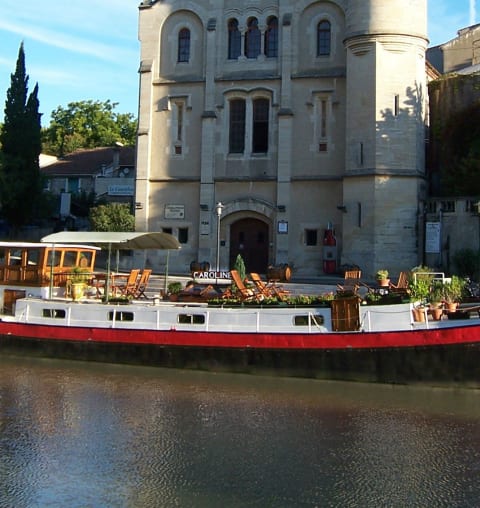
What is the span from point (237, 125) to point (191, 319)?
19.0 metres

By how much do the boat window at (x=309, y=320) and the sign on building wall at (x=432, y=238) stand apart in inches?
575

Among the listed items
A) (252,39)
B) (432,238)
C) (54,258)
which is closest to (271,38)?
(252,39)

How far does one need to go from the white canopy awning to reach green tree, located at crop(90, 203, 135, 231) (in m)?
15.0

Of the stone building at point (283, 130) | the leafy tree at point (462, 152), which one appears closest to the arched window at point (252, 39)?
the stone building at point (283, 130)

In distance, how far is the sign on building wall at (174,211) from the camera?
35250 millimetres

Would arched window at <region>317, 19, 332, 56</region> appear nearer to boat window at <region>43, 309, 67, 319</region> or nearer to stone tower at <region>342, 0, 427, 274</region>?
stone tower at <region>342, 0, 427, 274</region>

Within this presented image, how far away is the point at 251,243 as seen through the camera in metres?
34.8

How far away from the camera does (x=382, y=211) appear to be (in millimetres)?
30547

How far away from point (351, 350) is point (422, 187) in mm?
17305

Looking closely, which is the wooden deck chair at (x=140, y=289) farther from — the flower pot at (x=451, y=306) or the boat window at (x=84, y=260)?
the flower pot at (x=451, y=306)

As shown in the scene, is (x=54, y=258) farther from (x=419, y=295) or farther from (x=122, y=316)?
(x=419, y=295)

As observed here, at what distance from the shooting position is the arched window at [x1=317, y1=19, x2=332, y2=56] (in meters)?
33.8

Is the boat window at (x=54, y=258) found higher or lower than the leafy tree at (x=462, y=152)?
lower

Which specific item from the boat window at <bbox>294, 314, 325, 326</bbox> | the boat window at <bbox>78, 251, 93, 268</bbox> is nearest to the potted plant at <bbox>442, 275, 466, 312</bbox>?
the boat window at <bbox>294, 314, 325, 326</bbox>
